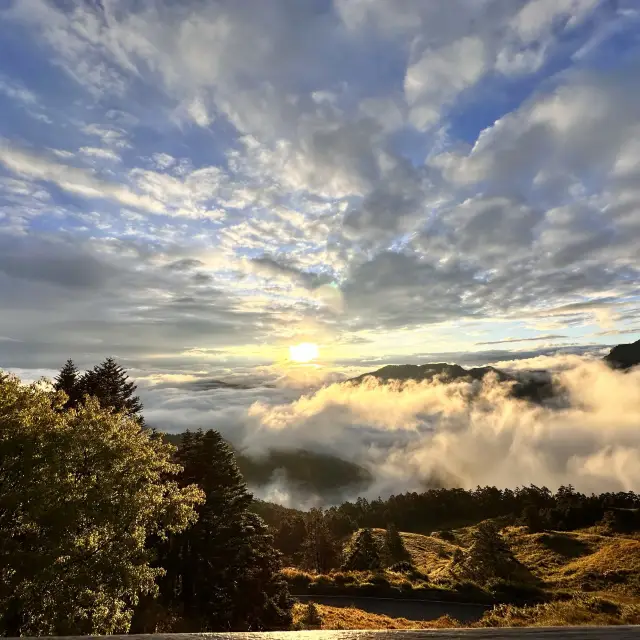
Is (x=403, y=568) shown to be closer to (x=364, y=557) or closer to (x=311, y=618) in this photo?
(x=364, y=557)

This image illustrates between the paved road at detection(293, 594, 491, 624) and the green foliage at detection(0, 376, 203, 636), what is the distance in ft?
119

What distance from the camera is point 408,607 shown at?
48.8 m

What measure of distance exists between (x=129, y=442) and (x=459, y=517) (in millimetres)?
173565

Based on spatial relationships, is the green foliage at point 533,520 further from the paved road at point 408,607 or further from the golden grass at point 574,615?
the golden grass at point 574,615

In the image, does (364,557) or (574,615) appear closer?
(574,615)

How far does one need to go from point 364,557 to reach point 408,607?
922 inches

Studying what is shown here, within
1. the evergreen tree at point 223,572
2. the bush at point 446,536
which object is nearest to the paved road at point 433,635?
the evergreen tree at point 223,572

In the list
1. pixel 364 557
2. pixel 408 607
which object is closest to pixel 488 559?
pixel 364 557

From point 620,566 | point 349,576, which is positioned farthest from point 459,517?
point 349,576

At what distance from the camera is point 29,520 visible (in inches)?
591

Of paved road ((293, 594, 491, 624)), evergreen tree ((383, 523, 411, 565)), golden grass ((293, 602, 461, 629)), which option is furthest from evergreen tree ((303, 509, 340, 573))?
golden grass ((293, 602, 461, 629))

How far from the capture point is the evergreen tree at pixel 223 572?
33062 millimetres

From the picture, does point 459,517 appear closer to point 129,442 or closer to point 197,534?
point 197,534

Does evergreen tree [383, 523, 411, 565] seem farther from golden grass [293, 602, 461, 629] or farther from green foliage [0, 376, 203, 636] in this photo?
green foliage [0, 376, 203, 636]
